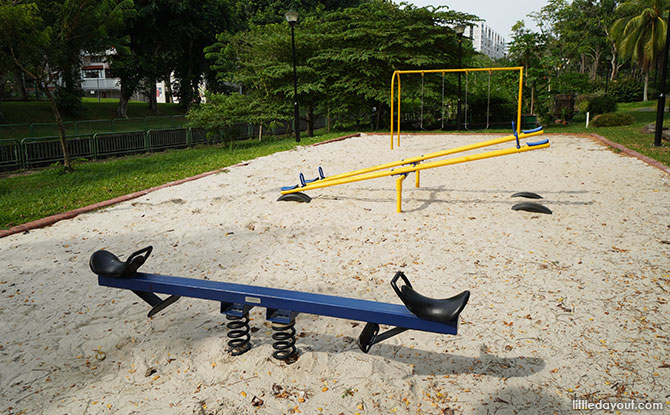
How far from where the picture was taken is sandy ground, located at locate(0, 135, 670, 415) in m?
2.63

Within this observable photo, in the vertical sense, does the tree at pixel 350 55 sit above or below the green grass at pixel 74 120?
above

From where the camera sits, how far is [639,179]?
794cm

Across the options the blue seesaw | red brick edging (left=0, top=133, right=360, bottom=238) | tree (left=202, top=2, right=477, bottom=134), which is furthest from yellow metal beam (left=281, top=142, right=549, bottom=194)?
tree (left=202, top=2, right=477, bottom=134)

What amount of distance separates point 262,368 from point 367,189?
5.38 metres

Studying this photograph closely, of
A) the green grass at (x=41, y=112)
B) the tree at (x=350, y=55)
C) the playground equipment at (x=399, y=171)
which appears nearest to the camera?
the playground equipment at (x=399, y=171)

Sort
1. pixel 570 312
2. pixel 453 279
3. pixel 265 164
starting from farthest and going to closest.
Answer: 1. pixel 265 164
2. pixel 453 279
3. pixel 570 312

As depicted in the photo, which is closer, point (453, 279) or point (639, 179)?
point (453, 279)

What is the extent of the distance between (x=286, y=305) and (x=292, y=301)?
5 centimetres

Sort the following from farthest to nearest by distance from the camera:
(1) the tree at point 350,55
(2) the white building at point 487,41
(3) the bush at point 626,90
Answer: (2) the white building at point 487,41 < (3) the bush at point 626,90 < (1) the tree at point 350,55

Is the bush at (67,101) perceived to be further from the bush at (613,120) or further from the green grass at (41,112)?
the bush at (613,120)

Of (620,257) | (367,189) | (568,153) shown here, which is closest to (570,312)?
(620,257)

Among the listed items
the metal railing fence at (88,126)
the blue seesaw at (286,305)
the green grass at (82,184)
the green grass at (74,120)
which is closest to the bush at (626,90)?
the green grass at (74,120)

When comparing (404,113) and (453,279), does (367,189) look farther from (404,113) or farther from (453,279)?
(404,113)

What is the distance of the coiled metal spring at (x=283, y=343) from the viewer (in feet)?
9.32
